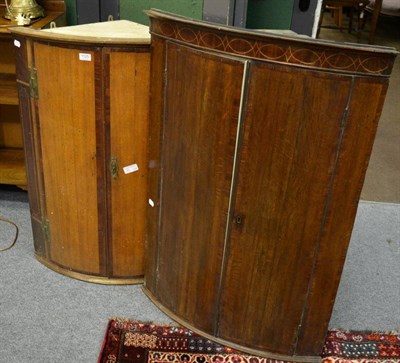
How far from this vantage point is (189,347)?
262 cm

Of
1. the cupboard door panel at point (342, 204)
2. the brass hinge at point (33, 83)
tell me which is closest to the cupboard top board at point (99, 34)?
the brass hinge at point (33, 83)

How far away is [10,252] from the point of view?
129 inches

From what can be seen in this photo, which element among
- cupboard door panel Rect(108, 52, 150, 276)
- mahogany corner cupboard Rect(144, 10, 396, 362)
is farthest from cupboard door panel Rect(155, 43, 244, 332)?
cupboard door panel Rect(108, 52, 150, 276)

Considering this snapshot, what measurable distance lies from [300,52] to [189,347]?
153cm

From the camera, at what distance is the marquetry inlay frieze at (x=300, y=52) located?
Result: 74.8 inches

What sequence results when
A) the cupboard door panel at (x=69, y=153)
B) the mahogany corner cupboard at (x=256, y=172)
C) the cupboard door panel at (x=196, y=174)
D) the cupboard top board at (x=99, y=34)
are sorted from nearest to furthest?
the mahogany corner cupboard at (x=256, y=172), the cupboard door panel at (x=196, y=174), the cupboard top board at (x=99, y=34), the cupboard door panel at (x=69, y=153)

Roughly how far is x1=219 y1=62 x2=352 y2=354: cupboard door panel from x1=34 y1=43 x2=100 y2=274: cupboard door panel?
0.86 meters

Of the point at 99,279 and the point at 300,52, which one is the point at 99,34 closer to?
the point at 300,52

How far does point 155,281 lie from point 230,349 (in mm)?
532

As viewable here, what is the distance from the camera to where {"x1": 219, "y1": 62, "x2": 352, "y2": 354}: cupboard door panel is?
2.02m

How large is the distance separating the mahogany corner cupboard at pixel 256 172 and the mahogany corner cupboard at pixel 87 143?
0.58ft

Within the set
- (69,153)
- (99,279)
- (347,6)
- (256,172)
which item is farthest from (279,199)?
(347,6)

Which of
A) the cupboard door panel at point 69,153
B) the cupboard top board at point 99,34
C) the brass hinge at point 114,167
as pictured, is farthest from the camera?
the brass hinge at point 114,167

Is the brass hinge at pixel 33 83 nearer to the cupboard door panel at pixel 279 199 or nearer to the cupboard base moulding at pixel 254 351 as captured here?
the cupboard door panel at pixel 279 199
